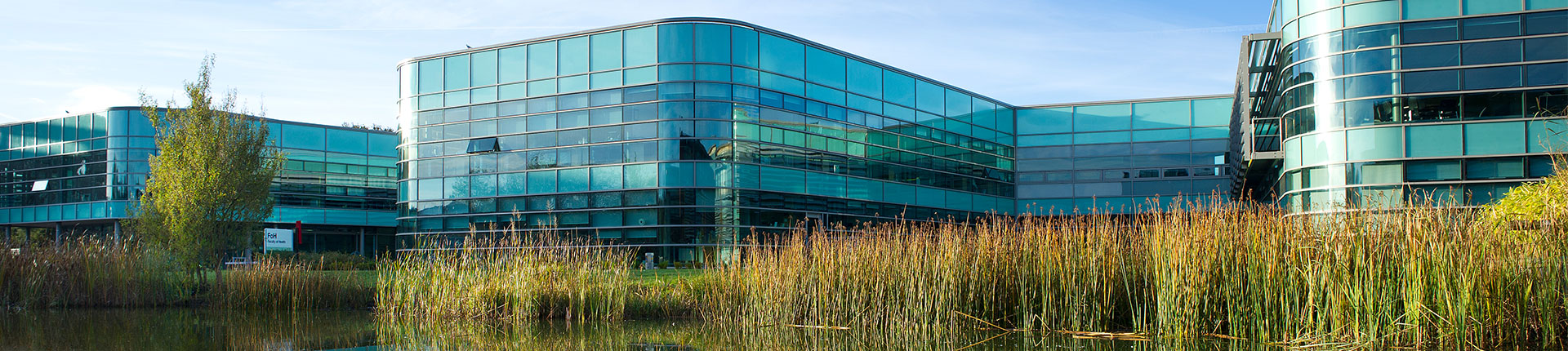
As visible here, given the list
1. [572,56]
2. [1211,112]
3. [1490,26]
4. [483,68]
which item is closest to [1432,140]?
[1490,26]

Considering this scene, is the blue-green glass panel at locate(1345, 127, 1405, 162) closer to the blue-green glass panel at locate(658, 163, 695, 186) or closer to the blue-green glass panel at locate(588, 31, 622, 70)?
the blue-green glass panel at locate(658, 163, 695, 186)

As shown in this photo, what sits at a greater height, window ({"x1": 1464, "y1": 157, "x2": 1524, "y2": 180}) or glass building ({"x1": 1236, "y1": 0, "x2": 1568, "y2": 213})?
glass building ({"x1": 1236, "y1": 0, "x2": 1568, "y2": 213})

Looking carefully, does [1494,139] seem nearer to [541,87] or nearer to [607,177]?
[607,177]

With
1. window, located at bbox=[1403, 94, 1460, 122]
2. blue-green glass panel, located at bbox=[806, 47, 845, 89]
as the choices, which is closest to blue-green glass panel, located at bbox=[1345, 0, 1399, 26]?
window, located at bbox=[1403, 94, 1460, 122]

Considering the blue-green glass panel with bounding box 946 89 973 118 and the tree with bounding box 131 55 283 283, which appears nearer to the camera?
the tree with bounding box 131 55 283 283

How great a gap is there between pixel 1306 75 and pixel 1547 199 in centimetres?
1089

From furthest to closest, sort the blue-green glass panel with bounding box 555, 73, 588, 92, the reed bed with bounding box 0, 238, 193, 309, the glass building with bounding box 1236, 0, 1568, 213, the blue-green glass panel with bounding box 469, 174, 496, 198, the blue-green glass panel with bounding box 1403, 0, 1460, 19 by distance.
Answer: the blue-green glass panel with bounding box 469, 174, 496, 198, the blue-green glass panel with bounding box 555, 73, 588, 92, the blue-green glass panel with bounding box 1403, 0, 1460, 19, the glass building with bounding box 1236, 0, 1568, 213, the reed bed with bounding box 0, 238, 193, 309

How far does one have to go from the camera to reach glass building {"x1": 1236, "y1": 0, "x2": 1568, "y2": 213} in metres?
18.4

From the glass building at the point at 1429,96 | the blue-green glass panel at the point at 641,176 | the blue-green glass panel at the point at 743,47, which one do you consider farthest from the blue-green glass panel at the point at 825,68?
the glass building at the point at 1429,96

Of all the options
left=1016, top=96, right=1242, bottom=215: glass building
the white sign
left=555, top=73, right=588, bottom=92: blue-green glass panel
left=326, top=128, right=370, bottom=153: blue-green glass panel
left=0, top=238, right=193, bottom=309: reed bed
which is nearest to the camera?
left=0, top=238, right=193, bottom=309: reed bed

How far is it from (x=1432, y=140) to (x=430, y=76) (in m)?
23.8

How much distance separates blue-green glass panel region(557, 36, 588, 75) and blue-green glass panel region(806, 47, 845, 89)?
5711mm

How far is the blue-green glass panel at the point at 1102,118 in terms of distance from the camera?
107 ft

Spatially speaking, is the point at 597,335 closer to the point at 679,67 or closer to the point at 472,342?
the point at 472,342
